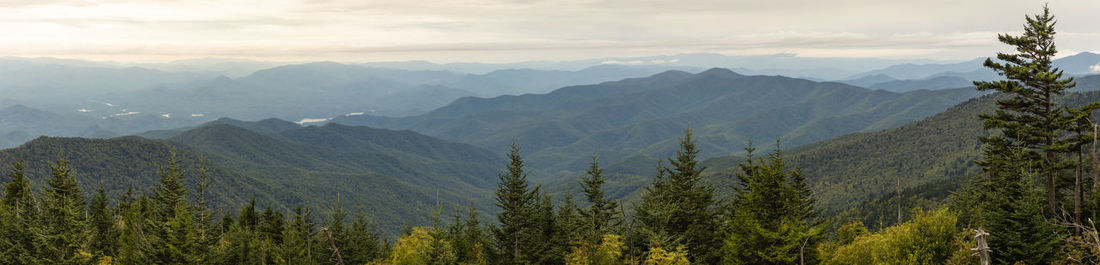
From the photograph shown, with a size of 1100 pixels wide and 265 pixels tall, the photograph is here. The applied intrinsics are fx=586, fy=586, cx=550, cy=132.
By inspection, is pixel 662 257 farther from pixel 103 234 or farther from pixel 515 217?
pixel 103 234

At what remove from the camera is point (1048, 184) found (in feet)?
121

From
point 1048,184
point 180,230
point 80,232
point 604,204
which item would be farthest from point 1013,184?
point 80,232

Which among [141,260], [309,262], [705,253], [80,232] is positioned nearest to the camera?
[705,253]

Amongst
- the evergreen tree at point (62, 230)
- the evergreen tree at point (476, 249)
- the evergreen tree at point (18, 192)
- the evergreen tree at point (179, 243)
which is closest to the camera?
the evergreen tree at point (179, 243)

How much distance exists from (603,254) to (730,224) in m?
8.17

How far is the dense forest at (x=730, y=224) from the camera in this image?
107 feet

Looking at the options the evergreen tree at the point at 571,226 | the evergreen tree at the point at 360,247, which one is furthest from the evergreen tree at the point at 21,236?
the evergreen tree at the point at 571,226

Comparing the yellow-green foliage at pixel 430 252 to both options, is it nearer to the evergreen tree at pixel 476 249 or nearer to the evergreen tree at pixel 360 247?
the evergreen tree at pixel 476 249

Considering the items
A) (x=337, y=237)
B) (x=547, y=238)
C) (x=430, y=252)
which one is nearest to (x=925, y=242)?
(x=547, y=238)

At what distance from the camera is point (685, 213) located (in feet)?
143

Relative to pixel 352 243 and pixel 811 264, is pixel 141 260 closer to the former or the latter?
pixel 352 243

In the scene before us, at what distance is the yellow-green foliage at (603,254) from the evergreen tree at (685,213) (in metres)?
2.41

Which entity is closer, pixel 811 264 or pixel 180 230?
pixel 811 264

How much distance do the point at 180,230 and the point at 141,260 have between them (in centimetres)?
464
